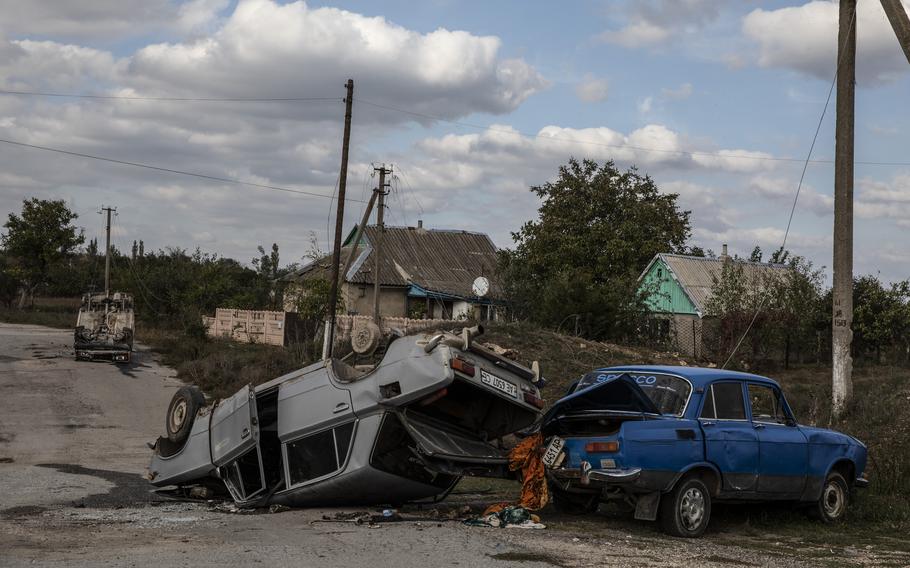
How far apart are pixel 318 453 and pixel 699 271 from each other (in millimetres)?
34230

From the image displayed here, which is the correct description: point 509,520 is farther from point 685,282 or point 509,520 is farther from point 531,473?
point 685,282

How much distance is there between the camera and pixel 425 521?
995 centimetres

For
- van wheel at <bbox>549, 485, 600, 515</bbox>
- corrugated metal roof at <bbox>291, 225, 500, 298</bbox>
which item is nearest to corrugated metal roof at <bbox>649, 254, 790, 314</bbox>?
corrugated metal roof at <bbox>291, 225, 500, 298</bbox>

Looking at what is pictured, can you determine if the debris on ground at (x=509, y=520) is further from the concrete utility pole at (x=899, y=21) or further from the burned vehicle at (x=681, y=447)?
the concrete utility pole at (x=899, y=21)

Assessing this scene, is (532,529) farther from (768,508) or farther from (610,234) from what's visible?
(610,234)

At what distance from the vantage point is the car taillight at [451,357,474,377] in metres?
9.57

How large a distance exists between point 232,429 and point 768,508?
652 cm

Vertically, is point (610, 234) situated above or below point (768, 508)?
above

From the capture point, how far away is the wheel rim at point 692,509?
31.6ft

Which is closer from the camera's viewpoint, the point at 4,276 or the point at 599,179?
the point at 599,179

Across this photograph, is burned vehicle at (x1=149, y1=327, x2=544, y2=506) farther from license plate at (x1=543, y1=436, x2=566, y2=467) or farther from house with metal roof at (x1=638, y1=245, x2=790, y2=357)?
house with metal roof at (x1=638, y1=245, x2=790, y2=357)

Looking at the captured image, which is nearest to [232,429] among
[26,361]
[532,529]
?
[532,529]

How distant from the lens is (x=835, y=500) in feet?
37.1

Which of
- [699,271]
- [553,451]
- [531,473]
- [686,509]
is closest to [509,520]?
[531,473]
